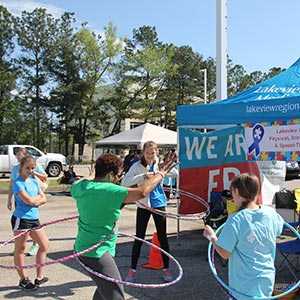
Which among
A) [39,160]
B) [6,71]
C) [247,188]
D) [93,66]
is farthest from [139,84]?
[247,188]

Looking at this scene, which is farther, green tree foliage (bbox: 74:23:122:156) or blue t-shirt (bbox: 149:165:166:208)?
green tree foliage (bbox: 74:23:122:156)

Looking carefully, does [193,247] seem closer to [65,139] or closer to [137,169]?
[137,169]

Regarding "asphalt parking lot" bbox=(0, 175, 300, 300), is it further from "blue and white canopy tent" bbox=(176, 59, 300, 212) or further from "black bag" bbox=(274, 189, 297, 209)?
"black bag" bbox=(274, 189, 297, 209)

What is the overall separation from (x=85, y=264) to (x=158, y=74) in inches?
2256

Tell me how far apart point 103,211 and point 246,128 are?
5434 millimetres

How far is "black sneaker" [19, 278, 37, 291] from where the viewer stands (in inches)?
282

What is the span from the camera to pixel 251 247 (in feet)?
13.1

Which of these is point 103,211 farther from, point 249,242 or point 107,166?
point 249,242

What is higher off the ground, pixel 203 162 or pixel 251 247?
pixel 203 162

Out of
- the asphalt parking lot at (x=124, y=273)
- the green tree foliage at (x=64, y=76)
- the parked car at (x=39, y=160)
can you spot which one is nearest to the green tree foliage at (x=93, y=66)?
the green tree foliage at (x=64, y=76)

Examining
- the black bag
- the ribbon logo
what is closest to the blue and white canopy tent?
the ribbon logo

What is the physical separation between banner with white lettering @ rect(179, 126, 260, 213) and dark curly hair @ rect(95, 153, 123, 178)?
5.51 m

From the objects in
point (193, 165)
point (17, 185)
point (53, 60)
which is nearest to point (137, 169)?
point (17, 185)

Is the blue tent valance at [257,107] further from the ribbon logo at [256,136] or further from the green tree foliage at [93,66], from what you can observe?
→ the green tree foliage at [93,66]
